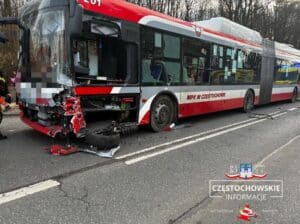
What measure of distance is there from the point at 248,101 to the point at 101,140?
8.31 m

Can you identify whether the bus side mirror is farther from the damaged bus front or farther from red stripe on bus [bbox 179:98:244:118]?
red stripe on bus [bbox 179:98:244:118]

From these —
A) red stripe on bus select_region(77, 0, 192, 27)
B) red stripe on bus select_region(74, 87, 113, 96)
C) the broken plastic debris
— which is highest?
red stripe on bus select_region(77, 0, 192, 27)

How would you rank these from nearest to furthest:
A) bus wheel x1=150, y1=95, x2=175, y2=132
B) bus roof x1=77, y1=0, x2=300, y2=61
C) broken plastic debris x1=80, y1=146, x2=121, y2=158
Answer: broken plastic debris x1=80, y1=146, x2=121, y2=158
bus roof x1=77, y1=0, x2=300, y2=61
bus wheel x1=150, y1=95, x2=175, y2=132

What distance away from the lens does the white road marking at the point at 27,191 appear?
3.80 metres

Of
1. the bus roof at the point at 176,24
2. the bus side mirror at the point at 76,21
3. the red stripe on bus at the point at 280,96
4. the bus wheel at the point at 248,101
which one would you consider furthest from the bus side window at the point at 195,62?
the red stripe on bus at the point at 280,96

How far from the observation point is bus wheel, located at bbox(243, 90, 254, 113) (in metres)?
12.3

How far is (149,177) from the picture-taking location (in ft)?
15.4

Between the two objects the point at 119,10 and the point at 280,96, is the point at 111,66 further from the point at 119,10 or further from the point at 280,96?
the point at 280,96

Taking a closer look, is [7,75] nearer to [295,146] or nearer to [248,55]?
[248,55]

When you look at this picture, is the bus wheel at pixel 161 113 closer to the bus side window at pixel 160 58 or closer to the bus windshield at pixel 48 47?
the bus side window at pixel 160 58

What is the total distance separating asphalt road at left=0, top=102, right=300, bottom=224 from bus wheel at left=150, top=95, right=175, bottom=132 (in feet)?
0.99

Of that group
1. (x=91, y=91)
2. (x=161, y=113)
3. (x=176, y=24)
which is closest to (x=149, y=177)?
(x=91, y=91)

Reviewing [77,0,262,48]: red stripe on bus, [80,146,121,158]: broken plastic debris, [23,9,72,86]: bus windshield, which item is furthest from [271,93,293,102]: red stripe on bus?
[23,9,72,86]: bus windshield

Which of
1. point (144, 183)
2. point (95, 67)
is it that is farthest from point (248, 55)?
point (144, 183)
